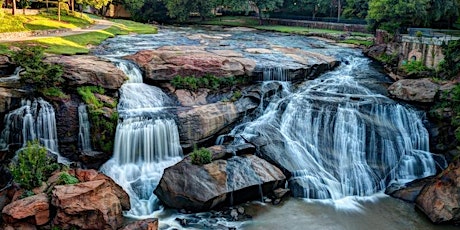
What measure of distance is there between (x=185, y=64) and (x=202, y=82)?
58.1 inches

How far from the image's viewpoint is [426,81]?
20297mm

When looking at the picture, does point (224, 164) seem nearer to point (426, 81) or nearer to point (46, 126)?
point (46, 126)

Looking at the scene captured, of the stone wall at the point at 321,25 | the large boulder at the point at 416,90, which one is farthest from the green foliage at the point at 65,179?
the stone wall at the point at 321,25

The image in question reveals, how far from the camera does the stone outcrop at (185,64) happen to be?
67.0 feet

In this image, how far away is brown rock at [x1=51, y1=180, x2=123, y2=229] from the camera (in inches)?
466

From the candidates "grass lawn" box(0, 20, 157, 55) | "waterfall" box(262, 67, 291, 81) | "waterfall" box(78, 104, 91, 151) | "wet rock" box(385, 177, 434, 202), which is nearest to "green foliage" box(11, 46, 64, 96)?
"waterfall" box(78, 104, 91, 151)

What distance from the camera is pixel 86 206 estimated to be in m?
12.1

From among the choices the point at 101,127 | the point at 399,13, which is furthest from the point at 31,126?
the point at 399,13

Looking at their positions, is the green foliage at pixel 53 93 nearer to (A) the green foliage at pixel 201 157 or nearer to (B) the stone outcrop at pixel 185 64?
(B) the stone outcrop at pixel 185 64

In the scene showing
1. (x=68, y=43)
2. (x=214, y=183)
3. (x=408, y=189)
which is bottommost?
(x=408, y=189)

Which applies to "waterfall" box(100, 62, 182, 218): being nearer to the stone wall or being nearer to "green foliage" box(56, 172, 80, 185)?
"green foliage" box(56, 172, 80, 185)

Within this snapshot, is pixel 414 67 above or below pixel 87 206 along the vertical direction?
above

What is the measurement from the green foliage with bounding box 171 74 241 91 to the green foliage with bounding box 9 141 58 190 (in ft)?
25.1

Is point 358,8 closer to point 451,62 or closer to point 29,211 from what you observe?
point 451,62
